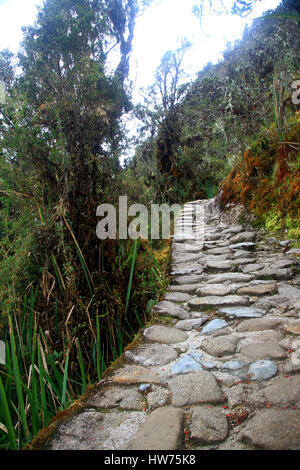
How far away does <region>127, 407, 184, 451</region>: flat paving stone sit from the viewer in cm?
94

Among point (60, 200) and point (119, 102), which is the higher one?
point (119, 102)

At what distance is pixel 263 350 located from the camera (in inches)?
57.3

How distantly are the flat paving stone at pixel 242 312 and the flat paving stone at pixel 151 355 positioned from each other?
519mm

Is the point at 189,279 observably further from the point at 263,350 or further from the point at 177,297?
the point at 263,350

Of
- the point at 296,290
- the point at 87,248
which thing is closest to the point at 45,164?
the point at 87,248

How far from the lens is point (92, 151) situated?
2.52 metres

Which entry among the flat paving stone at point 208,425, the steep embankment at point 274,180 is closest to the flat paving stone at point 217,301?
the flat paving stone at point 208,425

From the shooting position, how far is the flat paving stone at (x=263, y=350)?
1403mm

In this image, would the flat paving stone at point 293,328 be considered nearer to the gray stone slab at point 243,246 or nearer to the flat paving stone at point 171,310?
the flat paving stone at point 171,310

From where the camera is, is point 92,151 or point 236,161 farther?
point 236,161

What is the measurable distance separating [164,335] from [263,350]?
55 centimetres

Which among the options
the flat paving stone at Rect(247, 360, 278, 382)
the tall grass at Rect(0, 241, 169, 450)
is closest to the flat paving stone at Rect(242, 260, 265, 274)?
the tall grass at Rect(0, 241, 169, 450)
